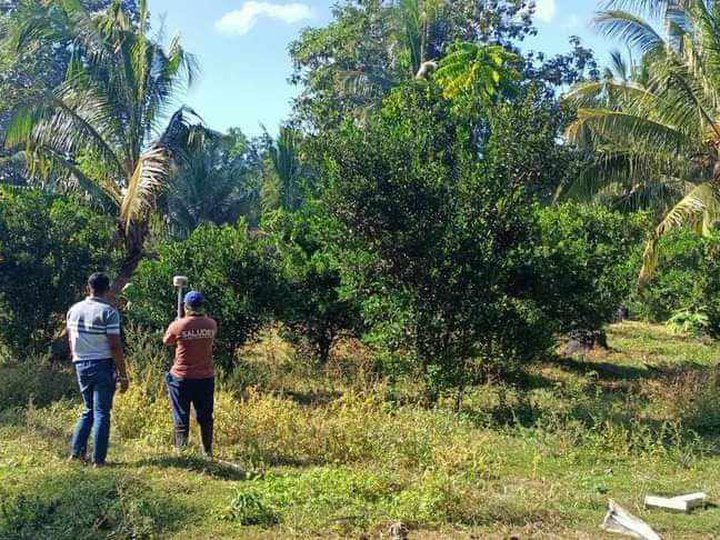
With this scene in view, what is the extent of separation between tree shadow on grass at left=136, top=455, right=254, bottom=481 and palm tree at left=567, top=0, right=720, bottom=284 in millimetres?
8771

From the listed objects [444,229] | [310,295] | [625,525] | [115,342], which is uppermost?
[444,229]

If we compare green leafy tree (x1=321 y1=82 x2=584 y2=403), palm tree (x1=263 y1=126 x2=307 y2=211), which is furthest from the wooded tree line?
palm tree (x1=263 y1=126 x2=307 y2=211)

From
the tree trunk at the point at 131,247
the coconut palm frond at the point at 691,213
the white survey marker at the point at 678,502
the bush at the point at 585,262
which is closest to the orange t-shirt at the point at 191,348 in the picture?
the white survey marker at the point at 678,502

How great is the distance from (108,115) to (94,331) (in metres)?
9.48

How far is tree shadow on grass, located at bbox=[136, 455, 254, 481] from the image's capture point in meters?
6.06

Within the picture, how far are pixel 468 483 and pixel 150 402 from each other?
3.65 m

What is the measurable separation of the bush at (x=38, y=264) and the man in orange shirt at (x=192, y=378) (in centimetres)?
541

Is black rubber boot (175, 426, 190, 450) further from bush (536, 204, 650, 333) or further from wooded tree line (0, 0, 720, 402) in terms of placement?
bush (536, 204, 650, 333)

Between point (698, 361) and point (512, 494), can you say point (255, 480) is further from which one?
point (698, 361)

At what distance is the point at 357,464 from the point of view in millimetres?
6426

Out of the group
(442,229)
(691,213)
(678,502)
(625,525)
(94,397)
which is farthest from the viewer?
(691,213)

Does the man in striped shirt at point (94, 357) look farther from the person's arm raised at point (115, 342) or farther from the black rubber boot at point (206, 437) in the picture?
the black rubber boot at point (206, 437)

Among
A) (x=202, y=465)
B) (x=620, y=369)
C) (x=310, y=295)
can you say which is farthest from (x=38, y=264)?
(x=620, y=369)

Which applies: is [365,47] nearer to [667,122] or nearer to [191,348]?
[667,122]
